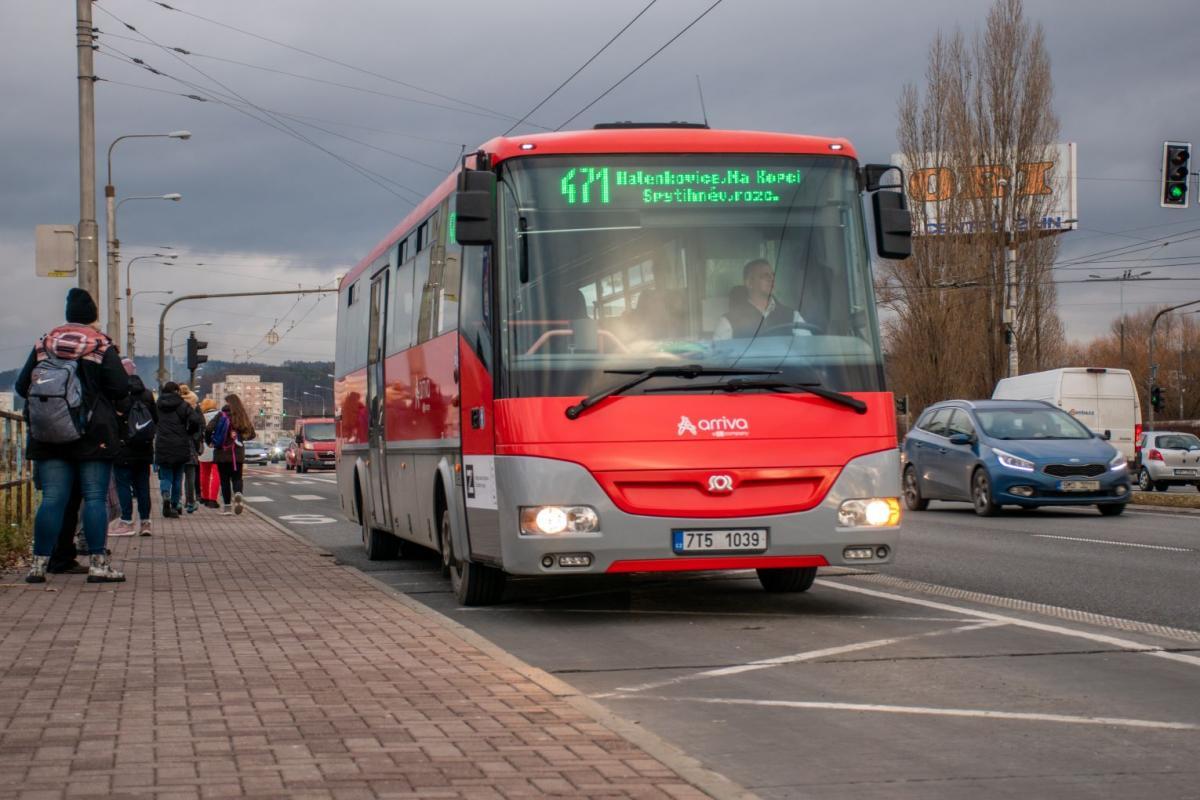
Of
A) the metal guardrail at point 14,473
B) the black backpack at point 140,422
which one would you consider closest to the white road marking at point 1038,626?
the metal guardrail at point 14,473

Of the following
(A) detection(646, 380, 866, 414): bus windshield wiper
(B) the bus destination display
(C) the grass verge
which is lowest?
(C) the grass verge

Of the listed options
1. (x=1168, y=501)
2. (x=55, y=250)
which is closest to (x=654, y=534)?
(x=55, y=250)

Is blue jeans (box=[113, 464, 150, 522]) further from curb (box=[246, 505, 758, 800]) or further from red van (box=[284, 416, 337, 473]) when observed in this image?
red van (box=[284, 416, 337, 473])

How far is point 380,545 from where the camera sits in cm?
1611

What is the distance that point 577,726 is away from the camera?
20.6 feet

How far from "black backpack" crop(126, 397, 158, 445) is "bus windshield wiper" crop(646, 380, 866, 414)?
9.42m

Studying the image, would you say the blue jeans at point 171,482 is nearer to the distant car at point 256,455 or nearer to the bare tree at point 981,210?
the bare tree at point 981,210

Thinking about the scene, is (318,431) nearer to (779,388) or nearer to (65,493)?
(65,493)

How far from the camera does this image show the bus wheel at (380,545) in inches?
631

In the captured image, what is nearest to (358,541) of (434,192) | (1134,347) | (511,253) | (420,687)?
(434,192)

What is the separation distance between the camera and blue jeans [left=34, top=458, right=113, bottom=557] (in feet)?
38.0

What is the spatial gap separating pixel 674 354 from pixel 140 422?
9481 mm

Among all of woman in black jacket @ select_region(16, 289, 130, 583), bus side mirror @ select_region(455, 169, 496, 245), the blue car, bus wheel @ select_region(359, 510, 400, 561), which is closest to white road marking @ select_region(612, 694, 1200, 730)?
bus side mirror @ select_region(455, 169, 496, 245)

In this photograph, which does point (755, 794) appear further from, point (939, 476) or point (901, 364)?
point (901, 364)
